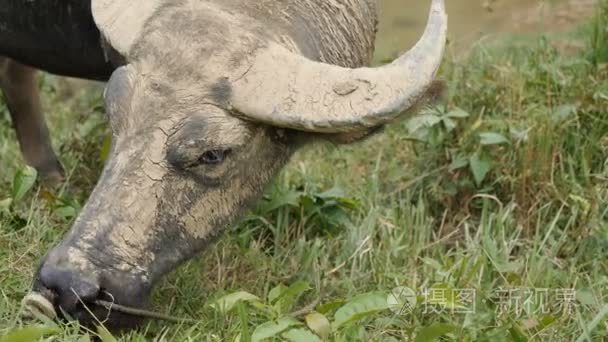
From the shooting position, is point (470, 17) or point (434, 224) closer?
point (434, 224)

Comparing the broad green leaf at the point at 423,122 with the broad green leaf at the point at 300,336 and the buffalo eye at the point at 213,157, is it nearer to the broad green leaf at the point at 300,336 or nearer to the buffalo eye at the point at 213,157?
the buffalo eye at the point at 213,157

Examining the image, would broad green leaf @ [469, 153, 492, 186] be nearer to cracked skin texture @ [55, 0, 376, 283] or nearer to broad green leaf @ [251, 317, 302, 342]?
cracked skin texture @ [55, 0, 376, 283]

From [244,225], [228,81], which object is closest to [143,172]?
[228,81]

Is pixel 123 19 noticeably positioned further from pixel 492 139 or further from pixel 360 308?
pixel 492 139

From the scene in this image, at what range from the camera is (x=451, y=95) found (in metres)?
5.36

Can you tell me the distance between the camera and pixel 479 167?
16.2ft

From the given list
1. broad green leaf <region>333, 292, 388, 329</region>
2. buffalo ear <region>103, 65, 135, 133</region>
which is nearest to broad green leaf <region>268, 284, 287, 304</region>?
broad green leaf <region>333, 292, 388, 329</region>

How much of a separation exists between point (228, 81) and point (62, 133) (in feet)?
8.84

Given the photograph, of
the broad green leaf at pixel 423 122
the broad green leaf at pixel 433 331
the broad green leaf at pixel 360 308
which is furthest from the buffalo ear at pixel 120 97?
the broad green leaf at pixel 423 122

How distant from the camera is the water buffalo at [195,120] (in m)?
3.41

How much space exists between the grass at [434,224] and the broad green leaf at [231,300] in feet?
0.07

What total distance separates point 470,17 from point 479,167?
11.6ft

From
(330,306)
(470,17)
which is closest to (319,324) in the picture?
(330,306)

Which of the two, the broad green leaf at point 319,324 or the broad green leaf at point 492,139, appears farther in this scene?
the broad green leaf at point 492,139
